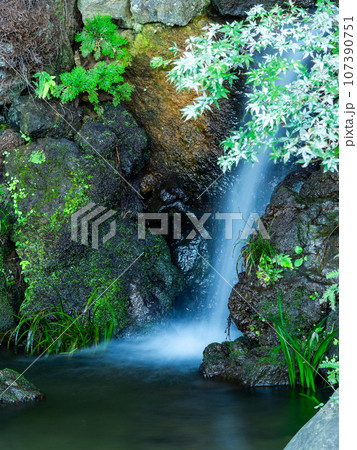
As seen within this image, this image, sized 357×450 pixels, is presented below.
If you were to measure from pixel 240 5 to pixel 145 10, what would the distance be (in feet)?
3.92

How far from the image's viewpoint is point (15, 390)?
15.7ft

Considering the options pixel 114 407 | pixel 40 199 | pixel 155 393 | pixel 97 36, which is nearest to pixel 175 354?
pixel 155 393

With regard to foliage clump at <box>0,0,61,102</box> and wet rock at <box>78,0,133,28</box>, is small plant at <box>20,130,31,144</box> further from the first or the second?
wet rock at <box>78,0,133,28</box>

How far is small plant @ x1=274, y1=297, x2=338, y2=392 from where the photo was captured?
4.97 meters

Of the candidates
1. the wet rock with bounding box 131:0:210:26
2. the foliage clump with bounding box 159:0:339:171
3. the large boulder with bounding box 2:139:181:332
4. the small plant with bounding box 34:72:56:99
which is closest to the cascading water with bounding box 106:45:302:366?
the large boulder with bounding box 2:139:181:332

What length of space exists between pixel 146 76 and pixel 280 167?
6.94 ft

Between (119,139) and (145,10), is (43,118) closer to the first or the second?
(119,139)

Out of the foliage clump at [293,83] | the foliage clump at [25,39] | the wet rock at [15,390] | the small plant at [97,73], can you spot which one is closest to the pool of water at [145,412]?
the wet rock at [15,390]

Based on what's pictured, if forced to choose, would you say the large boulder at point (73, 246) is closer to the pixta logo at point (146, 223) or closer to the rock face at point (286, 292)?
the pixta logo at point (146, 223)

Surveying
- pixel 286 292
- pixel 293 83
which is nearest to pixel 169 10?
pixel 293 83

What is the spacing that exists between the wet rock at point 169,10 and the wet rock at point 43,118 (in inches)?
59.8

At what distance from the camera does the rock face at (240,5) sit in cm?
656
